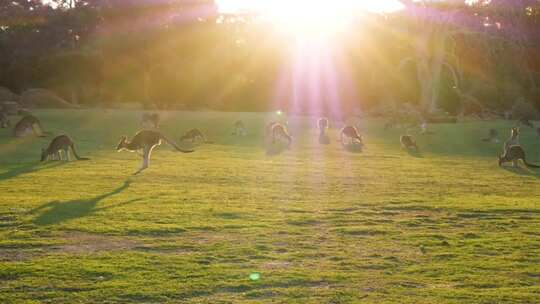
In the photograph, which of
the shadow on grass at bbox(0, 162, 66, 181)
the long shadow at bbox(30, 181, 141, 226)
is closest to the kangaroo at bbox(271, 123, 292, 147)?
the shadow on grass at bbox(0, 162, 66, 181)

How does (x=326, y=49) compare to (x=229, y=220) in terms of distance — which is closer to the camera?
(x=229, y=220)

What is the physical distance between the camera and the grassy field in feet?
28.3

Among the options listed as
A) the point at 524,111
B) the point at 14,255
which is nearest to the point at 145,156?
the point at 14,255

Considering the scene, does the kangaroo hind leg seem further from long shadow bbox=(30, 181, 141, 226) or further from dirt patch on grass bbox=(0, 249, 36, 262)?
dirt patch on grass bbox=(0, 249, 36, 262)

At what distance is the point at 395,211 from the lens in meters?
14.4

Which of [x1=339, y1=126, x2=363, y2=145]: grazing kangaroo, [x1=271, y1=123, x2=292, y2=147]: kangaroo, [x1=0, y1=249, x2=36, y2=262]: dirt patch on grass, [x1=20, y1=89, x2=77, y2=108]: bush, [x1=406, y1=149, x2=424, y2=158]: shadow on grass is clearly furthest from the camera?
[x1=20, y1=89, x2=77, y2=108]: bush

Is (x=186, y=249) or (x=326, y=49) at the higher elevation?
(x=326, y=49)

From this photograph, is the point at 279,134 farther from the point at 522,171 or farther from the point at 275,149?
the point at 522,171

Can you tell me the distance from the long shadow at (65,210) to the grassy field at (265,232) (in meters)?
0.04

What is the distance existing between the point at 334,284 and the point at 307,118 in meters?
43.2

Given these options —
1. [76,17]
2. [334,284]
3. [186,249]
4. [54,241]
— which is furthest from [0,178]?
[76,17]

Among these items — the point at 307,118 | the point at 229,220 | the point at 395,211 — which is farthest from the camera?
the point at 307,118

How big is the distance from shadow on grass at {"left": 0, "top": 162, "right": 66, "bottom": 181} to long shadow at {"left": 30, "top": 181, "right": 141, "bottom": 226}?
14.7 ft

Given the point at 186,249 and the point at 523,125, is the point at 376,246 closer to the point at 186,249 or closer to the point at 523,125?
the point at 186,249
